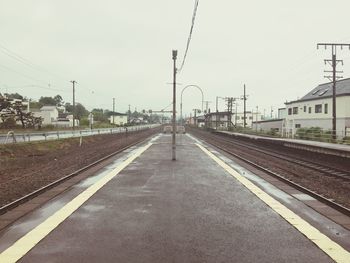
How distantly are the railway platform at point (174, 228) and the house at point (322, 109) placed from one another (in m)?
34.8

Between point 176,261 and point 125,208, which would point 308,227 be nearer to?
point 176,261

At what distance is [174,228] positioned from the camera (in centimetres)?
666

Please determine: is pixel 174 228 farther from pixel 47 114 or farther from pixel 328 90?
pixel 47 114

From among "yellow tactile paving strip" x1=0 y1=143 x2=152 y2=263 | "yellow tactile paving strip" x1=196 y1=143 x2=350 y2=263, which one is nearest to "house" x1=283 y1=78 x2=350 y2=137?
"yellow tactile paving strip" x1=196 y1=143 x2=350 y2=263

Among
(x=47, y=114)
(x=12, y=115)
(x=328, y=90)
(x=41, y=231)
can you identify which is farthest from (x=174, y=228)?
(x=47, y=114)

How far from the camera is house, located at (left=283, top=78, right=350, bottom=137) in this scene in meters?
45.6

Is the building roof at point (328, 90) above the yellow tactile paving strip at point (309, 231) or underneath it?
above

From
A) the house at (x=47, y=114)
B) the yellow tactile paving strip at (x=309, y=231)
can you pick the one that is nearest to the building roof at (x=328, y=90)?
the yellow tactile paving strip at (x=309, y=231)

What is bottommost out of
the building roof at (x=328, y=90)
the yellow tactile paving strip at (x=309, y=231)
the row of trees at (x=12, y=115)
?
the yellow tactile paving strip at (x=309, y=231)

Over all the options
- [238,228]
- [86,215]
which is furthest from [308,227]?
[86,215]

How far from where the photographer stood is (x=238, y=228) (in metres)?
6.83

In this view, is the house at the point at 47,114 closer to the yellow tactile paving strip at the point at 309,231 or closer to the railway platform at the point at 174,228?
the railway platform at the point at 174,228

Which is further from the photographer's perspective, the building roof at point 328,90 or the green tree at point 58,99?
the green tree at point 58,99

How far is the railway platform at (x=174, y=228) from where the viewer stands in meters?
5.41
